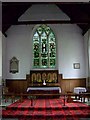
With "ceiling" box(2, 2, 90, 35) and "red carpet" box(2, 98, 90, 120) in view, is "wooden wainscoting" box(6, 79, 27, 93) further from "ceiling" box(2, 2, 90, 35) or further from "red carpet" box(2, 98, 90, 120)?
"red carpet" box(2, 98, 90, 120)

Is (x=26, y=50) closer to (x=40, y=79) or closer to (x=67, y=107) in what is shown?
(x=40, y=79)

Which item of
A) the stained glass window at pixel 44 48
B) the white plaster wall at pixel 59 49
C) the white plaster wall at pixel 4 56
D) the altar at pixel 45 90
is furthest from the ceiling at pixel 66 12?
the altar at pixel 45 90

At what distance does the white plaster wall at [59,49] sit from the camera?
547 inches

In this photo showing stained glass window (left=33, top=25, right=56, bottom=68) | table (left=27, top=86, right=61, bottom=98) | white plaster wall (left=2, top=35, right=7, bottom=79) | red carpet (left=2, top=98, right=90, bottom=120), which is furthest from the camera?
stained glass window (left=33, top=25, right=56, bottom=68)

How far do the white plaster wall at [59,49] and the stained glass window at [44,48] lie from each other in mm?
344

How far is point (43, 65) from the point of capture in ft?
46.4

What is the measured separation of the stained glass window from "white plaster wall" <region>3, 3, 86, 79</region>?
1.13ft

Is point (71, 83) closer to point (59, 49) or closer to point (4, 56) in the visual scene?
point (59, 49)

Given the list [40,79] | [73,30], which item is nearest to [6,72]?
[40,79]

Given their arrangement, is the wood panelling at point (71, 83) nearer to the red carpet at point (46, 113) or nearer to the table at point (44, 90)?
the table at point (44, 90)

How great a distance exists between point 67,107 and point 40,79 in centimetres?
544

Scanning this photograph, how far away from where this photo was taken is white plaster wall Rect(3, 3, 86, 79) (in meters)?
13.9

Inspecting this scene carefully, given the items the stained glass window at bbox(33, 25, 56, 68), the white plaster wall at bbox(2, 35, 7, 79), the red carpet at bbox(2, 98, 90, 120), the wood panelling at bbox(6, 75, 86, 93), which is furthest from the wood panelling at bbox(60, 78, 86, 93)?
the red carpet at bbox(2, 98, 90, 120)

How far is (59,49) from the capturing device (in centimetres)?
1400
